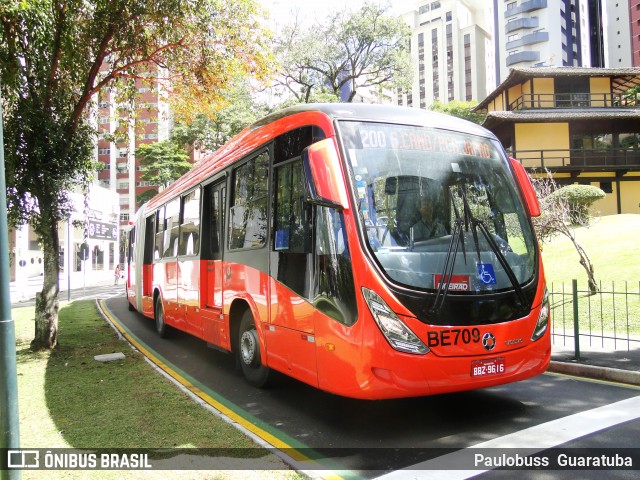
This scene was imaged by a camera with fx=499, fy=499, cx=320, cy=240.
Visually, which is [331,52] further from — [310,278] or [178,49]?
[310,278]

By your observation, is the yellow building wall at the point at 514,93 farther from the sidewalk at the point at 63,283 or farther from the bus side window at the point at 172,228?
the sidewalk at the point at 63,283

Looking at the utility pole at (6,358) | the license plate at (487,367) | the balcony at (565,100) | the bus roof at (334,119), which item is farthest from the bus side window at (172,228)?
the balcony at (565,100)

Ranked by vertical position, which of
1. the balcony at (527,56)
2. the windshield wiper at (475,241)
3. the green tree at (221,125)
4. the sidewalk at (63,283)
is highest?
the balcony at (527,56)

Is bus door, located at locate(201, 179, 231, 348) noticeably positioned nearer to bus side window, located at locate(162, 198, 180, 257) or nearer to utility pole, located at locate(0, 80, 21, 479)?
bus side window, located at locate(162, 198, 180, 257)

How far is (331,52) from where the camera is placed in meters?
33.6

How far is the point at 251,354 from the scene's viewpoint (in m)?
6.57

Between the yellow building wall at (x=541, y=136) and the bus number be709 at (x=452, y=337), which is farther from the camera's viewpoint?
the yellow building wall at (x=541, y=136)

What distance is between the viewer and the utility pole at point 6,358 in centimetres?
338

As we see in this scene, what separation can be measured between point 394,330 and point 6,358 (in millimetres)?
2945

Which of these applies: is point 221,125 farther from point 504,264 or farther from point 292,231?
point 504,264

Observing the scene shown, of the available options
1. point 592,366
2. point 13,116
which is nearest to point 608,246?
point 592,366

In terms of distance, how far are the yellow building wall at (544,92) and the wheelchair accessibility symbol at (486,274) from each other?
30.8m

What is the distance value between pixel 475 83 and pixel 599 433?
348 ft

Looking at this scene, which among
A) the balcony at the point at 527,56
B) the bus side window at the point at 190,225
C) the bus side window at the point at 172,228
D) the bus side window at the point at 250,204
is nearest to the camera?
the bus side window at the point at 250,204
